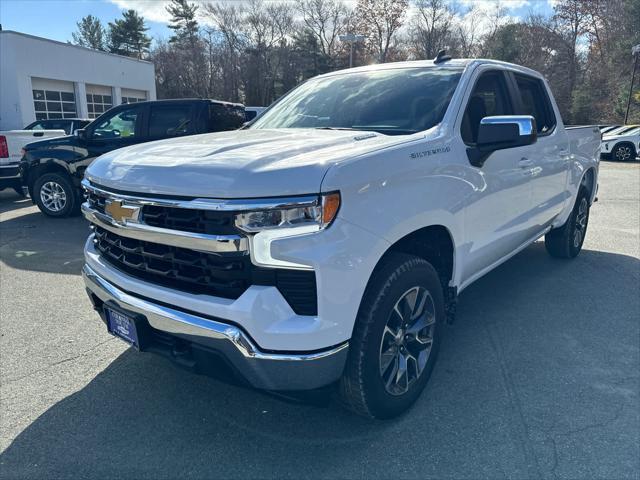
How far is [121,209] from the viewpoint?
2.43m

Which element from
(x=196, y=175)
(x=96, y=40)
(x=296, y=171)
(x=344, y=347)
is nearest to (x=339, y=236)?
(x=296, y=171)

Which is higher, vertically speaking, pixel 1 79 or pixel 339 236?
pixel 1 79

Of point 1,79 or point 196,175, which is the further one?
point 1,79

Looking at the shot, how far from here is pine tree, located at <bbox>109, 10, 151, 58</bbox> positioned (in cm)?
5691

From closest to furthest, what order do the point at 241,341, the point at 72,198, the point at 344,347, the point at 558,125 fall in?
the point at 241,341 → the point at 344,347 → the point at 558,125 → the point at 72,198

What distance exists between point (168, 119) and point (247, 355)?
705 centimetres

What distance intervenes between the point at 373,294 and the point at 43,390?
2211 millimetres

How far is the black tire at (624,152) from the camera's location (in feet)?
68.0

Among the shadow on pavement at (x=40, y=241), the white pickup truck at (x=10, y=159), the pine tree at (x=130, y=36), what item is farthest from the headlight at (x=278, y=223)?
the pine tree at (x=130, y=36)

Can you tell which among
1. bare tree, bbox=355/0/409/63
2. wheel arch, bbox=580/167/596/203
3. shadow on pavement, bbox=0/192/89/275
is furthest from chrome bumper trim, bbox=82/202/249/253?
bare tree, bbox=355/0/409/63

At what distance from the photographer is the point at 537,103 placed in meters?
4.70

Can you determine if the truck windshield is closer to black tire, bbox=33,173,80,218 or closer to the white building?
black tire, bbox=33,173,80,218

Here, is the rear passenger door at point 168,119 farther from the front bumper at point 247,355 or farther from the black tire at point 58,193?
the front bumper at point 247,355

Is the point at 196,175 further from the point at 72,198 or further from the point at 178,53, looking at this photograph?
the point at 178,53
